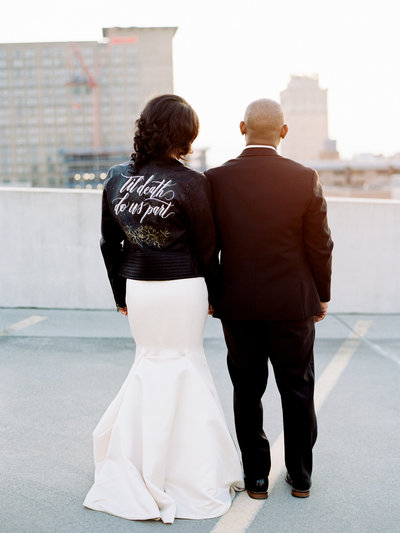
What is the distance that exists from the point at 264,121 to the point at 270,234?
19.7 inches

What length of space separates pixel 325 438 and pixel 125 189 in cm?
194

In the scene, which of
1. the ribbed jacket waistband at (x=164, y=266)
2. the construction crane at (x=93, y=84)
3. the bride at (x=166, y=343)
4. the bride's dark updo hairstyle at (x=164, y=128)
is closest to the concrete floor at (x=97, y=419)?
the bride at (x=166, y=343)

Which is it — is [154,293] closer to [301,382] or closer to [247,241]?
[247,241]

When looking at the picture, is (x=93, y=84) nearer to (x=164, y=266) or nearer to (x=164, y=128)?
(x=164, y=128)

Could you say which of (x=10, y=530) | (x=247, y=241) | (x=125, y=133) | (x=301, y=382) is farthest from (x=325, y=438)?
(x=125, y=133)

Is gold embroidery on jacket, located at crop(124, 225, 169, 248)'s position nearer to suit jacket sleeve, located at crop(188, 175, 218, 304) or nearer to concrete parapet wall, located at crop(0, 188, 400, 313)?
A: suit jacket sleeve, located at crop(188, 175, 218, 304)

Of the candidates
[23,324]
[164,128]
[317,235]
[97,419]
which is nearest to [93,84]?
[23,324]

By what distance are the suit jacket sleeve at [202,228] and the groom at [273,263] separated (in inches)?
2.6

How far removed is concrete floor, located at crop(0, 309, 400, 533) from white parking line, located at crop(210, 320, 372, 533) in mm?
14

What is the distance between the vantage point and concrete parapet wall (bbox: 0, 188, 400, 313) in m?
6.77

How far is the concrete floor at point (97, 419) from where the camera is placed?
274 cm

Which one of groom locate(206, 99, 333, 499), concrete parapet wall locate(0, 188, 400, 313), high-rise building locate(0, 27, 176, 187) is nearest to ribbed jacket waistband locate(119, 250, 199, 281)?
groom locate(206, 99, 333, 499)

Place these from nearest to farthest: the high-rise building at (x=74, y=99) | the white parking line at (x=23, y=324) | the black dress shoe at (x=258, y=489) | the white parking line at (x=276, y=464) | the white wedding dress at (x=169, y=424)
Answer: the white parking line at (x=276, y=464)
the white wedding dress at (x=169, y=424)
the black dress shoe at (x=258, y=489)
the white parking line at (x=23, y=324)
the high-rise building at (x=74, y=99)

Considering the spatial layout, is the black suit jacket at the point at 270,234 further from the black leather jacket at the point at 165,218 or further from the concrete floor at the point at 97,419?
the concrete floor at the point at 97,419
